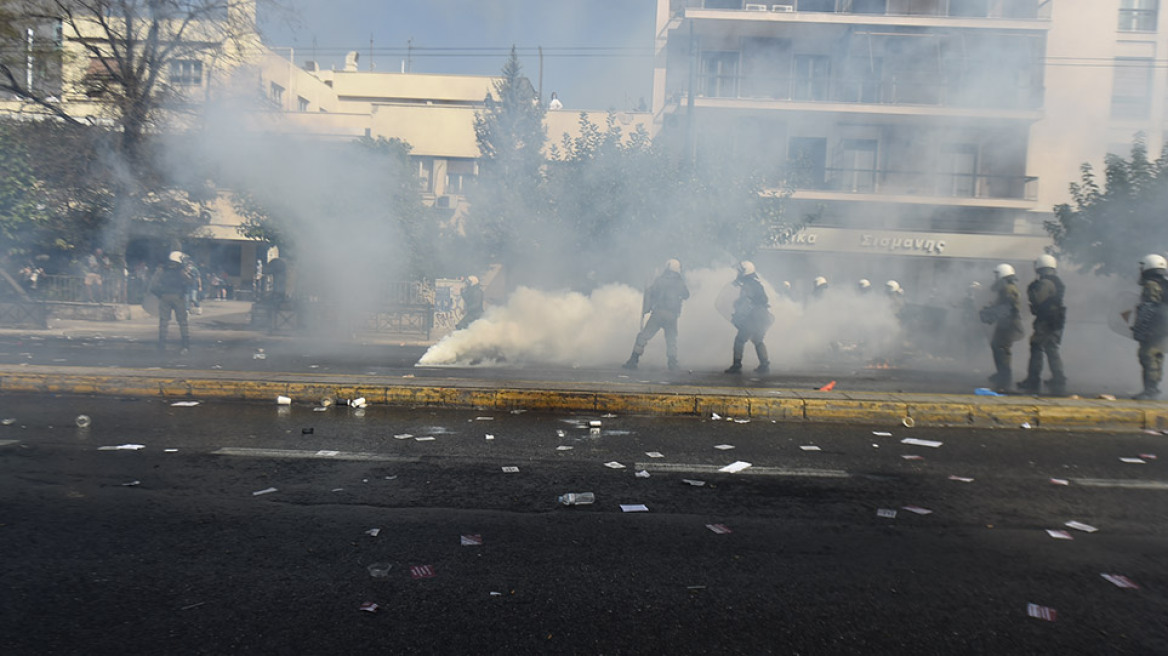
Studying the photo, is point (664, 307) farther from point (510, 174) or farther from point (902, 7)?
point (510, 174)

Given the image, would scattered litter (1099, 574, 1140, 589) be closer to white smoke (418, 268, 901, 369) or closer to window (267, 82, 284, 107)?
white smoke (418, 268, 901, 369)

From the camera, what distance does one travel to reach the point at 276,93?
1176 cm

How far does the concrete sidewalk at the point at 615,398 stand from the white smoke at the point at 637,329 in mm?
3222

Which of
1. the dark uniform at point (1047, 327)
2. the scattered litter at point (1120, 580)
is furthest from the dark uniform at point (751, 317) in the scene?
the scattered litter at point (1120, 580)

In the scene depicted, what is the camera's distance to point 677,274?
32.1 feet

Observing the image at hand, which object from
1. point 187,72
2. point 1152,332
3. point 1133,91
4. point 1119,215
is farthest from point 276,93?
point 1133,91

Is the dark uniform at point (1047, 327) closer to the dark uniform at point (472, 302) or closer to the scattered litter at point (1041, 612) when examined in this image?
the scattered litter at point (1041, 612)

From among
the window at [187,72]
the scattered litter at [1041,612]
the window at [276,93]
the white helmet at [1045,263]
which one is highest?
the window at [187,72]

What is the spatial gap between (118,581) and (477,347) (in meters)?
7.75

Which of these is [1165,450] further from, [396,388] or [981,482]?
[396,388]

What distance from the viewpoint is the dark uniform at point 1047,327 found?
8266 mm

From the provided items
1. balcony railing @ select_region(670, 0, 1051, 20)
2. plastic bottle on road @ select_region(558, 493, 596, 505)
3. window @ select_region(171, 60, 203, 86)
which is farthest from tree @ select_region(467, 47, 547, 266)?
plastic bottle on road @ select_region(558, 493, 596, 505)

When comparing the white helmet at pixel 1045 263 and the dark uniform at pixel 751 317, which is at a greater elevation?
the white helmet at pixel 1045 263

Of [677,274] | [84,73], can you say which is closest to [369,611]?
[677,274]
